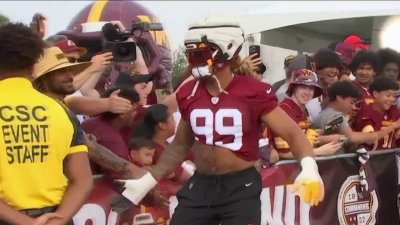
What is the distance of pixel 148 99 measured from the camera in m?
7.40

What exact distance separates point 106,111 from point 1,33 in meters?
1.71

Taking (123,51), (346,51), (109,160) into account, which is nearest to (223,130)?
(109,160)

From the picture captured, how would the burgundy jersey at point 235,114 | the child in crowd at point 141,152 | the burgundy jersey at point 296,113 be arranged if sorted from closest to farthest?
the burgundy jersey at point 235,114 → the child in crowd at point 141,152 → the burgundy jersey at point 296,113

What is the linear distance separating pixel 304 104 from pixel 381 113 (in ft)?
3.97

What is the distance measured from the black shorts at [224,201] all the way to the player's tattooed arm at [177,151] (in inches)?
9.2

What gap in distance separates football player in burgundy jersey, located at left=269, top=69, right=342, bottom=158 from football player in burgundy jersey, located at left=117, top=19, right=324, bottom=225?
1.78m

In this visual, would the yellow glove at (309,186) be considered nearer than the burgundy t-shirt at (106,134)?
Yes

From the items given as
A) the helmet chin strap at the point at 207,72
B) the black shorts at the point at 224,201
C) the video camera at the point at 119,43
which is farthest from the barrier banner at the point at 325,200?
the video camera at the point at 119,43

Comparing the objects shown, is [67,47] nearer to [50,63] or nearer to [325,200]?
[50,63]

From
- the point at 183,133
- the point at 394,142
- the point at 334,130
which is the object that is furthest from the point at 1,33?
the point at 394,142

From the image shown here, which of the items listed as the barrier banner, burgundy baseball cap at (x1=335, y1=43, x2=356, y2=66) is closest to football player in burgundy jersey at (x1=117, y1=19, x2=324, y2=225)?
the barrier banner

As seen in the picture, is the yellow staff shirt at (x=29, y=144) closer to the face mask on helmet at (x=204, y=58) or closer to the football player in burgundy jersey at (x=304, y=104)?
the face mask on helmet at (x=204, y=58)

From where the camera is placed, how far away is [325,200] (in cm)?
710

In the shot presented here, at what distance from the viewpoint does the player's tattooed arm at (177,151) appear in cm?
531
